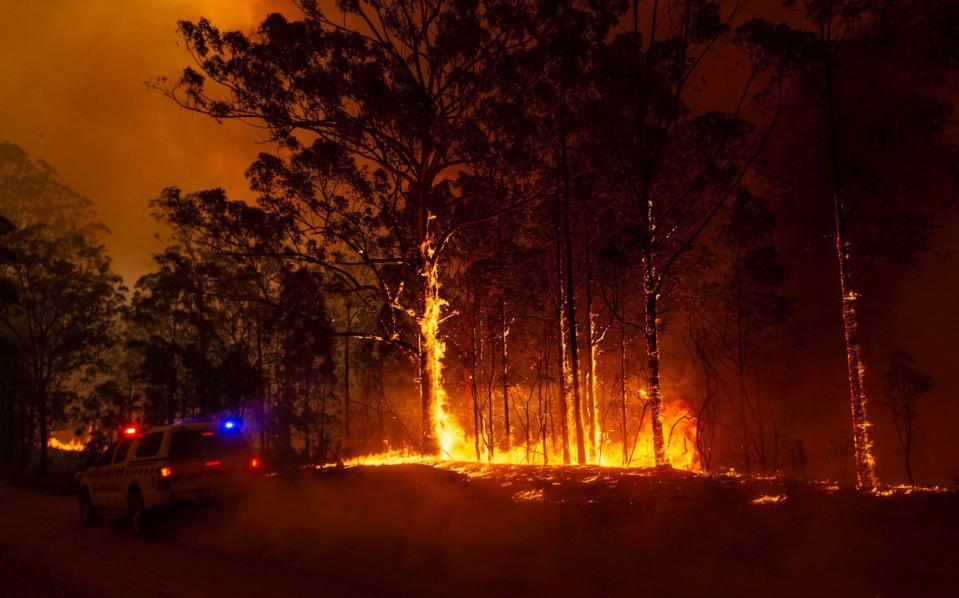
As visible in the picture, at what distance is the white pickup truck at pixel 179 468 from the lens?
1119 centimetres

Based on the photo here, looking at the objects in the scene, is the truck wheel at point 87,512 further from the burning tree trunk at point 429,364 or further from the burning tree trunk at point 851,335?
the burning tree trunk at point 851,335

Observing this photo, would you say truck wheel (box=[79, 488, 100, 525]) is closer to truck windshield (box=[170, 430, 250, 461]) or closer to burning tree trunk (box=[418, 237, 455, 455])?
truck windshield (box=[170, 430, 250, 461])

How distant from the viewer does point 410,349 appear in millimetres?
17828

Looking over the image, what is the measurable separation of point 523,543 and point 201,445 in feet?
20.1

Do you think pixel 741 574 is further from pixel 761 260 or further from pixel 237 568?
pixel 761 260

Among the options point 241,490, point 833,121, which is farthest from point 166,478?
point 833,121

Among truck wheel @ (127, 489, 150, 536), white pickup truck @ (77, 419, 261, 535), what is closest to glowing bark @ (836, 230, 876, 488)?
white pickup truck @ (77, 419, 261, 535)

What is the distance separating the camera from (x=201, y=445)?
1159 centimetres

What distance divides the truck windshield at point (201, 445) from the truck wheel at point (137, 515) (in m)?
1.08

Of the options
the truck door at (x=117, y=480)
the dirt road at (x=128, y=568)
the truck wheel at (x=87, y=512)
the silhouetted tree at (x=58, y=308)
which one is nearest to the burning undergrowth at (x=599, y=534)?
the dirt road at (x=128, y=568)

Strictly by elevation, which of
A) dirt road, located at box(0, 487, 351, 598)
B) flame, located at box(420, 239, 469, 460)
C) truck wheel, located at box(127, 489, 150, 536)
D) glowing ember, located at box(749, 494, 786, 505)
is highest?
flame, located at box(420, 239, 469, 460)

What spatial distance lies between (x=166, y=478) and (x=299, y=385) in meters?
31.2

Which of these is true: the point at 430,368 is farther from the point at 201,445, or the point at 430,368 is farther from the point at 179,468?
the point at 179,468

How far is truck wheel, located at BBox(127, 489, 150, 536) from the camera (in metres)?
11.5
